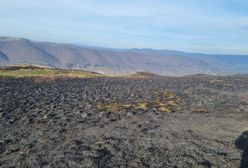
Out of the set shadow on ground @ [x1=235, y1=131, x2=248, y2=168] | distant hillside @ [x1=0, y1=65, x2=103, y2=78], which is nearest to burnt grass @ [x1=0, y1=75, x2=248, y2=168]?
shadow on ground @ [x1=235, y1=131, x2=248, y2=168]

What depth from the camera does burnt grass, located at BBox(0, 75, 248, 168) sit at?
1388 centimetres

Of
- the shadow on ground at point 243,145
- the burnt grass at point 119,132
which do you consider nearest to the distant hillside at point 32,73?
the burnt grass at point 119,132

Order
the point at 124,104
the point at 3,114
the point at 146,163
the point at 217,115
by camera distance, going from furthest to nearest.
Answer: the point at 124,104 → the point at 217,115 → the point at 3,114 → the point at 146,163

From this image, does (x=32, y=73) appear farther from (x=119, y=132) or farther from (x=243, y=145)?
(x=243, y=145)

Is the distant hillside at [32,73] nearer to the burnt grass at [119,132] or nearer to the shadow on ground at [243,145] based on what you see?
the burnt grass at [119,132]

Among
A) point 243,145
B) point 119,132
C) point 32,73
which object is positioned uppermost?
point 243,145

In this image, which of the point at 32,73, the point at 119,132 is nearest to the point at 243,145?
the point at 119,132

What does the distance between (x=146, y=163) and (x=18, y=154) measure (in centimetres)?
492

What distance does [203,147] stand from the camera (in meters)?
16.1

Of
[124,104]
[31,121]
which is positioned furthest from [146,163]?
[124,104]

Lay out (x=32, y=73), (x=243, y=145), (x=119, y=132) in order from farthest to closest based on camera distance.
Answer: (x=32, y=73)
(x=119, y=132)
(x=243, y=145)

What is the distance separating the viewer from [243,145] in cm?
1658

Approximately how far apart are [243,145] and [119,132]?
5.90 meters

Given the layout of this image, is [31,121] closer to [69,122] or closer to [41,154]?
[69,122]
